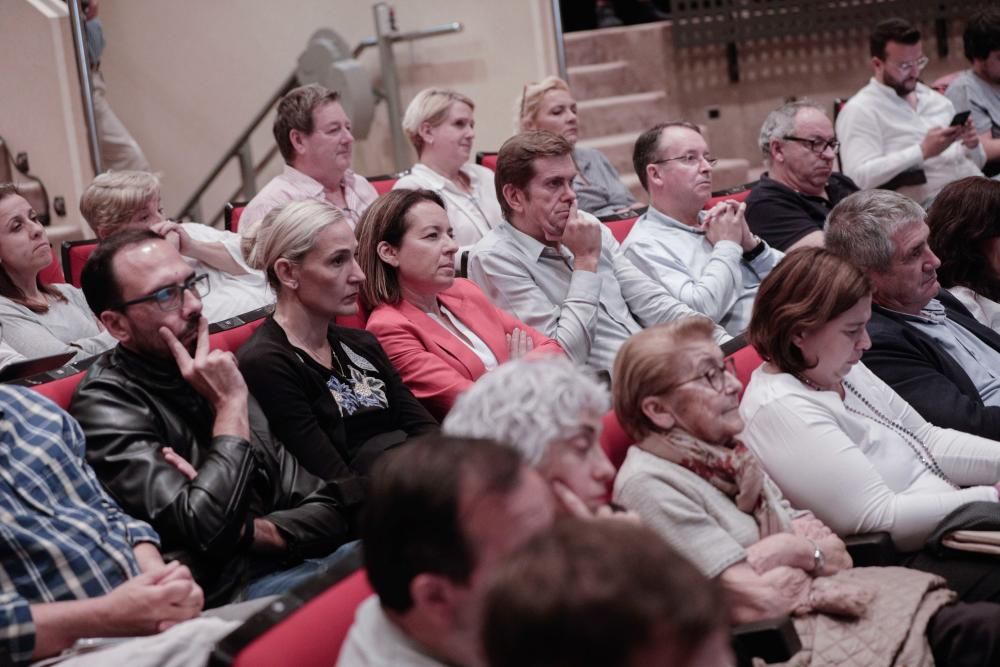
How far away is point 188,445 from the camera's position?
2.08 m

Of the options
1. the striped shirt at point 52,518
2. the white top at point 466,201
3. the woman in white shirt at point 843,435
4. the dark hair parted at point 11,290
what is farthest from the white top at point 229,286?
the woman in white shirt at point 843,435

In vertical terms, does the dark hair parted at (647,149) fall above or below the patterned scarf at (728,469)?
above

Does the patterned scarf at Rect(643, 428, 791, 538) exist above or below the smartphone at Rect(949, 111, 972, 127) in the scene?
below

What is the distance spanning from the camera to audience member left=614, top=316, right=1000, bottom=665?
1.78m

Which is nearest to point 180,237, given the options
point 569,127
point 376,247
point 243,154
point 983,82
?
point 376,247

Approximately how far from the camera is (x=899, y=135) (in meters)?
4.89

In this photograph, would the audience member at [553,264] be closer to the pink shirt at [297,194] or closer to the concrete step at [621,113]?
the pink shirt at [297,194]

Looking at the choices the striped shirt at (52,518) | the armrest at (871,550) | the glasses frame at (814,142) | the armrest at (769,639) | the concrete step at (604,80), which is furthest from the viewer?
the concrete step at (604,80)

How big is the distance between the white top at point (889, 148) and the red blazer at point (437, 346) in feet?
7.64

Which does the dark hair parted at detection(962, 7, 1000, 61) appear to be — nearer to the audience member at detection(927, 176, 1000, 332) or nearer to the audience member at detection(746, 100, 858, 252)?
the audience member at detection(746, 100, 858, 252)

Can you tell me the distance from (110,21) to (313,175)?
342 centimetres

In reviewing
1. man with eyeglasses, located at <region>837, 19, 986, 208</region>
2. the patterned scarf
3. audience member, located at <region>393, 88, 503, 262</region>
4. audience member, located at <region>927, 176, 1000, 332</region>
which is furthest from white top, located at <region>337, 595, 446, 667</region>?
man with eyeglasses, located at <region>837, 19, 986, 208</region>

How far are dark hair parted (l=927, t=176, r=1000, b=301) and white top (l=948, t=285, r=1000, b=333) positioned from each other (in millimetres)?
20

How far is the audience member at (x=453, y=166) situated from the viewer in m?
4.13
